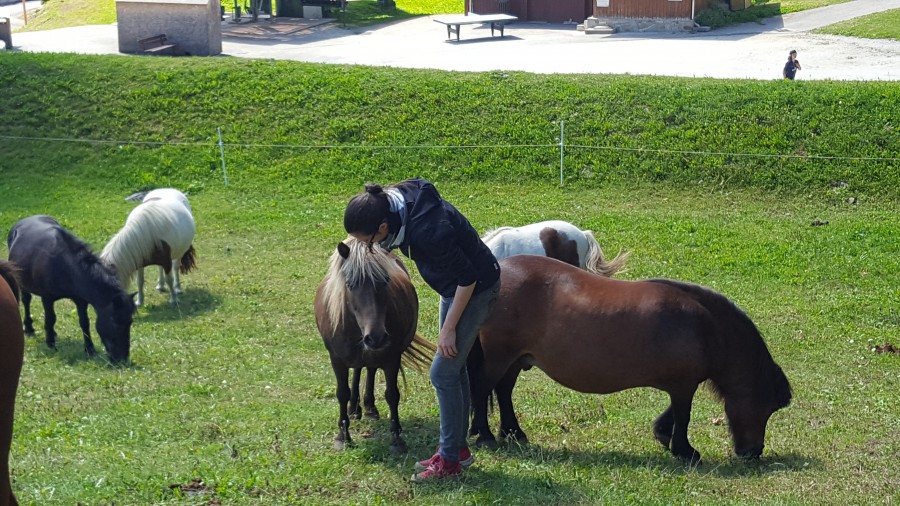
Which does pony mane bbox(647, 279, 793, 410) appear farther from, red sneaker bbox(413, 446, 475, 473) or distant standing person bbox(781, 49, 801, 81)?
distant standing person bbox(781, 49, 801, 81)

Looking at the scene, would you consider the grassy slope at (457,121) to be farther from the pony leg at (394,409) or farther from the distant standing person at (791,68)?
the pony leg at (394,409)

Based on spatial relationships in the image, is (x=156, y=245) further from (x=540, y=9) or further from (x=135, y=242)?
(x=540, y=9)

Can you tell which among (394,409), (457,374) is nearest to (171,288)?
(394,409)

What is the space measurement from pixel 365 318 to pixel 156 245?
7.06 meters

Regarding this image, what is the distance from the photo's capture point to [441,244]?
562cm

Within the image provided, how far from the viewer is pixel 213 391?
28.5ft

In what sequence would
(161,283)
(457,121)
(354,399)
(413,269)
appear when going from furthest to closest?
(457,121) < (413,269) < (161,283) < (354,399)

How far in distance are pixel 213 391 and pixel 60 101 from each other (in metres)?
15.4

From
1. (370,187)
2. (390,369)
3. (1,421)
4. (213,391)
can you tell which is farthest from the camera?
(213,391)

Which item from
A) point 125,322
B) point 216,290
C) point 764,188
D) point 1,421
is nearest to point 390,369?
point 1,421

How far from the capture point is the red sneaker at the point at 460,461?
6.13 meters

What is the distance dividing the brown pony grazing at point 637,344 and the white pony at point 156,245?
22.2 ft

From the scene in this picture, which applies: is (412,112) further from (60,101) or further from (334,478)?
(334,478)

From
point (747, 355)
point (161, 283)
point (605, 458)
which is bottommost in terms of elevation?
point (161, 283)
